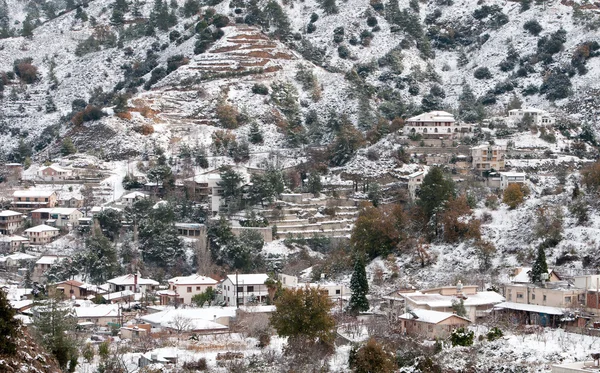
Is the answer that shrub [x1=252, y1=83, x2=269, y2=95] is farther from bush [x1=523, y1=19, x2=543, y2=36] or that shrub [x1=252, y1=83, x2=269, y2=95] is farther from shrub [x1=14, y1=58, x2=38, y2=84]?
shrub [x1=14, y1=58, x2=38, y2=84]

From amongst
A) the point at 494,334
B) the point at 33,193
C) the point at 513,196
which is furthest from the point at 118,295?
the point at 494,334

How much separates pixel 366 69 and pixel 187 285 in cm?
4570

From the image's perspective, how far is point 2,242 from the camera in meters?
86.1

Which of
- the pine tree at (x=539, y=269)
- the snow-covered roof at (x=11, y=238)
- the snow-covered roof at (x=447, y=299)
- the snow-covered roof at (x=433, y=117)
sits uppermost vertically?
the snow-covered roof at (x=433, y=117)

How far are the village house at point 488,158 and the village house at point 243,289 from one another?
22904 millimetres

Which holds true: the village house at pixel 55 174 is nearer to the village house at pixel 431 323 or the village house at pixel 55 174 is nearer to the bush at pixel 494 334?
the village house at pixel 431 323

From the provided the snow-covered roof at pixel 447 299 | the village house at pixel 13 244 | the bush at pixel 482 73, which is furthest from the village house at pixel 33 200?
the bush at pixel 482 73

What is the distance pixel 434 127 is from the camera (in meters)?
95.1

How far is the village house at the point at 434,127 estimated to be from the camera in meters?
94.9

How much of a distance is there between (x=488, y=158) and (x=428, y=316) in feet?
107

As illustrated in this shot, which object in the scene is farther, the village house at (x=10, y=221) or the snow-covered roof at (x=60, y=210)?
the snow-covered roof at (x=60, y=210)

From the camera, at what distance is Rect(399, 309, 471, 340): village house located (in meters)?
58.3

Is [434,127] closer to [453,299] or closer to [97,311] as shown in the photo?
[453,299]

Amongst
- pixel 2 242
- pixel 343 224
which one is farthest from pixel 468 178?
pixel 2 242
